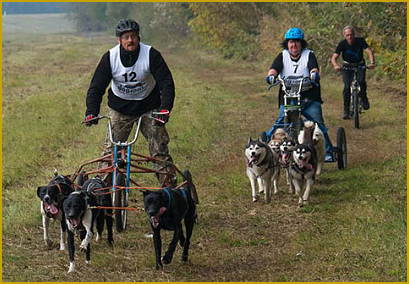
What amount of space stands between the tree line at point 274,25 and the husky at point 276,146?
752 centimetres

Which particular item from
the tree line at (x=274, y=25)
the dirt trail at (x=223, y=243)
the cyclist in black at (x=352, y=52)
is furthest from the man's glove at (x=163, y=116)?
the tree line at (x=274, y=25)

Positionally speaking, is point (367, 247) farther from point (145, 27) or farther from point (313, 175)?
point (145, 27)

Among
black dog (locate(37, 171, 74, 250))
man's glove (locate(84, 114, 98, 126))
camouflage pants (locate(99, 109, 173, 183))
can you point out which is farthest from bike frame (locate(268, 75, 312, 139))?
black dog (locate(37, 171, 74, 250))

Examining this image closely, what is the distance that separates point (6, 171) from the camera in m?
12.6

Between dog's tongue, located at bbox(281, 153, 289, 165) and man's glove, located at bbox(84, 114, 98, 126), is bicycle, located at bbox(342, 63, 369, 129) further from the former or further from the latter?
man's glove, located at bbox(84, 114, 98, 126)

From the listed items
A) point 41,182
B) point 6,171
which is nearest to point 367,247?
point 41,182

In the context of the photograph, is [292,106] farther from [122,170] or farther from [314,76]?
[122,170]

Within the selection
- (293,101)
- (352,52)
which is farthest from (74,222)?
(352,52)

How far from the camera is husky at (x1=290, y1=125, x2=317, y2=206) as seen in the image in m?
9.62

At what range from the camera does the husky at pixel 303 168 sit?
9.62 metres

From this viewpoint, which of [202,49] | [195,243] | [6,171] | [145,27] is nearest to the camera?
[195,243]

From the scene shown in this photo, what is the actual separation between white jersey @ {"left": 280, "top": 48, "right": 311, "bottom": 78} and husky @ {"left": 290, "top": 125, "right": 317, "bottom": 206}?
1.27 meters

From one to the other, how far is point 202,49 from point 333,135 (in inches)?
1349

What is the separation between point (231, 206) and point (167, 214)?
302 centimetres
